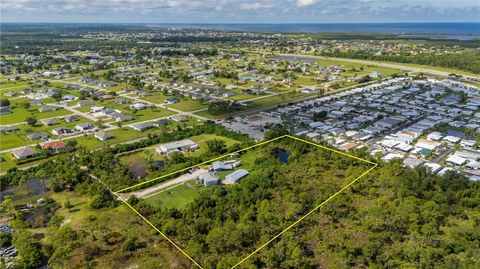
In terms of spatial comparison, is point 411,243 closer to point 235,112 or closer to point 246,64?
point 235,112

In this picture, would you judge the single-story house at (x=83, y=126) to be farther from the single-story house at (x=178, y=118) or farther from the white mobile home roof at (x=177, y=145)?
the white mobile home roof at (x=177, y=145)

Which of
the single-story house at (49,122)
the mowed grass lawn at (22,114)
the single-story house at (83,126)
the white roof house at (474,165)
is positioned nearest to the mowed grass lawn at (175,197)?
the single-story house at (83,126)

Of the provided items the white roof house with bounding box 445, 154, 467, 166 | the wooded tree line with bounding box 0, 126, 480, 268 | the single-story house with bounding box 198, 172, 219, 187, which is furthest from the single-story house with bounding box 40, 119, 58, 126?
the white roof house with bounding box 445, 154, 467, 166

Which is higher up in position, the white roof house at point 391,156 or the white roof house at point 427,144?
the white roof house at point 427,144

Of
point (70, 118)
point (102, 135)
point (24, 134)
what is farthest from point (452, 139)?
point (24, 134)

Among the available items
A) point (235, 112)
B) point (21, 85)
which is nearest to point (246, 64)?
point (235, 112)

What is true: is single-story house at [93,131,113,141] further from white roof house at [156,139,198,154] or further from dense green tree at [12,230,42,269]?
dense green tree at [12,230,42,269]

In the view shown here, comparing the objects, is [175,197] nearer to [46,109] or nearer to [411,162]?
[411,162]
